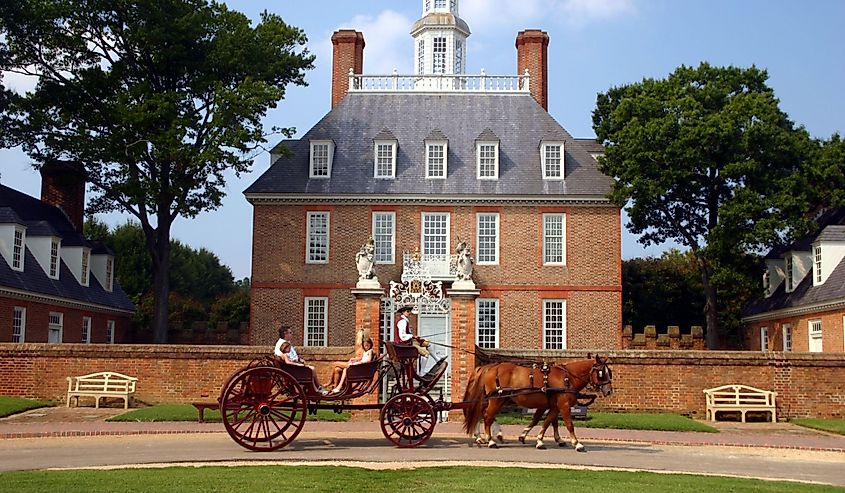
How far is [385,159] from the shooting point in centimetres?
3503

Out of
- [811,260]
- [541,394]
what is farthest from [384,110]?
[541,394]

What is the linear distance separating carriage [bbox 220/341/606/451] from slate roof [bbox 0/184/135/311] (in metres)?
15.5

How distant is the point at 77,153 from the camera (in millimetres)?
32906

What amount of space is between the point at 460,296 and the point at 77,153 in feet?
61.7

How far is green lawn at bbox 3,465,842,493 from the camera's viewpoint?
35.1ft

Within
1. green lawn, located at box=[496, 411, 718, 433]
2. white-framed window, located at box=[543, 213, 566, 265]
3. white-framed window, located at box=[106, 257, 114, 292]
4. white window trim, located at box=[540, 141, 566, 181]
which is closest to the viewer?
green lawn, located at box=[496, 411, 718, 433]

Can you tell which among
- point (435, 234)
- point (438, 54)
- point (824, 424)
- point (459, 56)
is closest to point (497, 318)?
point (435, 234)

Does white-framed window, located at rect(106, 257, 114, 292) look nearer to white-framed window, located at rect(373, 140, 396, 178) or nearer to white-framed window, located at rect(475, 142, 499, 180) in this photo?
white-framed window, located at rect(373, 140, 396, 178)

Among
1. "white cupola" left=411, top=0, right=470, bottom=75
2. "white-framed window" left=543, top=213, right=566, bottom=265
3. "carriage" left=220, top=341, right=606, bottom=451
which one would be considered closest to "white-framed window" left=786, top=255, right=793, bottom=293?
"white-framed window" left=543, top=213, right=566, bottom=265

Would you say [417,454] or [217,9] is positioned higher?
[217,9]

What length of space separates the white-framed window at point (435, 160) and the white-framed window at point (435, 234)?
66.9 inches

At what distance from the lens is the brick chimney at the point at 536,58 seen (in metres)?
37.8

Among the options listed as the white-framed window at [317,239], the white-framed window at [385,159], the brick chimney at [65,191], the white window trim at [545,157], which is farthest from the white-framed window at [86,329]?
the white window trim at [545,157]

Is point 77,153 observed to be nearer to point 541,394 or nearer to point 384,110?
point 384,110
